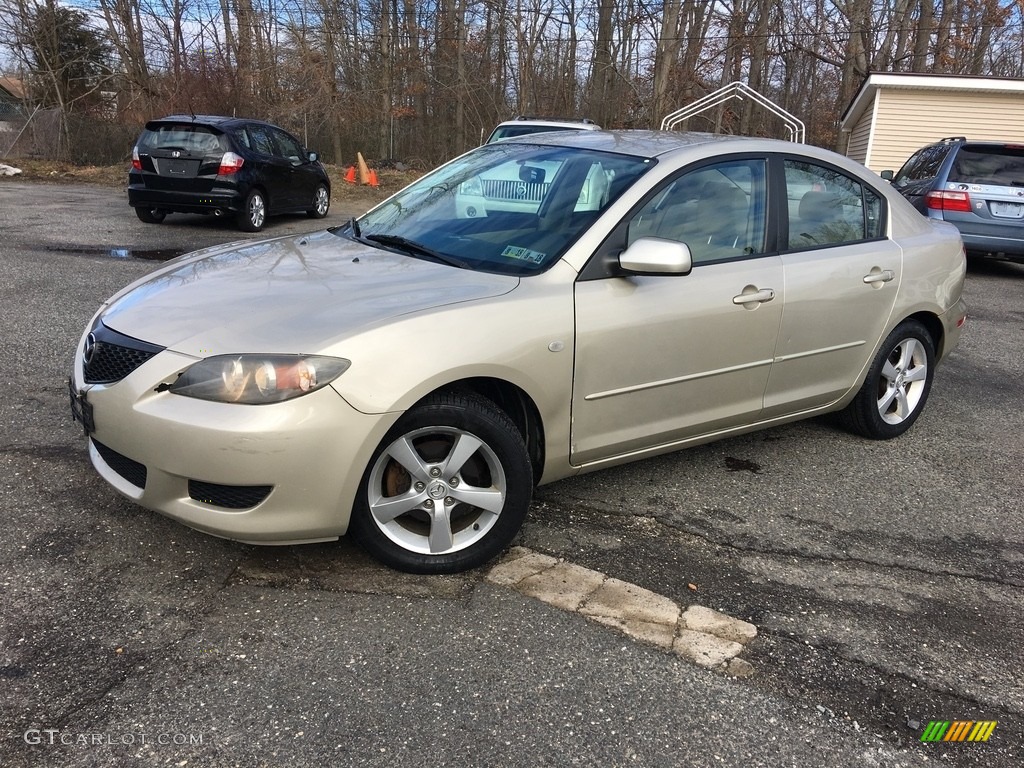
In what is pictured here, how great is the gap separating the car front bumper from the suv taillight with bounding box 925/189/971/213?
31.5 ft

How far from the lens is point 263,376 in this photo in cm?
256

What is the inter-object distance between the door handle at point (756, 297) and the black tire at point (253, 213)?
31.2 feet

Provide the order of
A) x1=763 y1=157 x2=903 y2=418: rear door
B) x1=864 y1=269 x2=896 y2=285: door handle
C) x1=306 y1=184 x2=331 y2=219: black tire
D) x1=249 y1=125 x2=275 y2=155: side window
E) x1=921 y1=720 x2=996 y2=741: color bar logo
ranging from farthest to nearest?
x1=306 y1=184 x2=331 y2=219: black tire < x1=249 y1=125 x2=275 y2=155: side window < x1=864 y1=269 x2=896 y2=285: door handle < x1=763 y1=157 x2=903 y2=418: rear door < x1=921 y1=720 x2=996 y2=741: color bar logo

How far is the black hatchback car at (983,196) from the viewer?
32.0 feet

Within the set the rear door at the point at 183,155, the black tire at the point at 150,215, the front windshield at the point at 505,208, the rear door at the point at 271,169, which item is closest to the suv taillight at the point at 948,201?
the front windshield at the point at 505,208

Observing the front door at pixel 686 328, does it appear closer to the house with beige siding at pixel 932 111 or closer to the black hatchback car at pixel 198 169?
the black hatchback car at pixel 198 169

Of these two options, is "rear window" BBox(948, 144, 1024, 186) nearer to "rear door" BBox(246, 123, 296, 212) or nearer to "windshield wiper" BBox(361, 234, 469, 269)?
"windshield wiper" BBox(361, 234, 469, 269)

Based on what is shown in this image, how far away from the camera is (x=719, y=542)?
131 inches

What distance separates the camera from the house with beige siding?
18.2 m

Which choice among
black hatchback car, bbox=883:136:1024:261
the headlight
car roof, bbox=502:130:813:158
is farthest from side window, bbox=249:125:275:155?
the headlight

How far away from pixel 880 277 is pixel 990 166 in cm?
745

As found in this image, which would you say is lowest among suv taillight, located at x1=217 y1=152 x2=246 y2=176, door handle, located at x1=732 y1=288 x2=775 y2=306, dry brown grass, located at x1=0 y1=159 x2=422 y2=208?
dry brown grass, located at x1=0 y1=159 x2=422 y2=208

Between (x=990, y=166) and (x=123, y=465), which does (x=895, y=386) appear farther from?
(x=990, y=166)

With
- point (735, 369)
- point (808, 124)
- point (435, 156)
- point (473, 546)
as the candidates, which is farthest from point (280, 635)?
point (808, 124)
